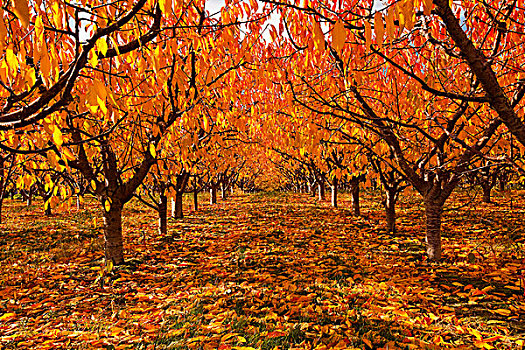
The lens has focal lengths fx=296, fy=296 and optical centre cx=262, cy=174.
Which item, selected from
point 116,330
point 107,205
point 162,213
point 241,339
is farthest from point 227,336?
point 162,213

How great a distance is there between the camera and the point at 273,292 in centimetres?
421

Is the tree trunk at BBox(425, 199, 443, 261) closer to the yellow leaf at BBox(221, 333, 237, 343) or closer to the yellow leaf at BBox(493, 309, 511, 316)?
the yellow leaf at BBox(493, 309, 511, 316)

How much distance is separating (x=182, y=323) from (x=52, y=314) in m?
1.87

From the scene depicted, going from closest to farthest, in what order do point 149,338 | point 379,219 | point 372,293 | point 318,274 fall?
point 149,338
point 372,293
point 318,274
point 379,219

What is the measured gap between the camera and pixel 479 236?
271 inches

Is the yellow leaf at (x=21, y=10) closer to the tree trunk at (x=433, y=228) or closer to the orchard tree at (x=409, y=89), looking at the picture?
the orchard tree at (x=409, y=89)

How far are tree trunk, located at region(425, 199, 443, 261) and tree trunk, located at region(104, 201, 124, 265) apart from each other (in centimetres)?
546

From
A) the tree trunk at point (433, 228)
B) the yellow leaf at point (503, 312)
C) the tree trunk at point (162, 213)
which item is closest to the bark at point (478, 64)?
the yellow leaf at point (503, 312)

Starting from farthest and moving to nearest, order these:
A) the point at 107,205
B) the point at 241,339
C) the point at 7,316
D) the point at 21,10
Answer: the point at 107,205, the point at 7,316, the point at 241,339, the point at 21,10

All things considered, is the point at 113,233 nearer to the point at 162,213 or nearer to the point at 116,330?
the point at 116,330

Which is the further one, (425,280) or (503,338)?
(425,280)

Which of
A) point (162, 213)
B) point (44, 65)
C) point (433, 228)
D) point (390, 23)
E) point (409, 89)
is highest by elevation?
point (409, 89)

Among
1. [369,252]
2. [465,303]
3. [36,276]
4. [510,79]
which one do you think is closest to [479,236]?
[369,252]

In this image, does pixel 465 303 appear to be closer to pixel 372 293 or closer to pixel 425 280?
pixel 425 280
